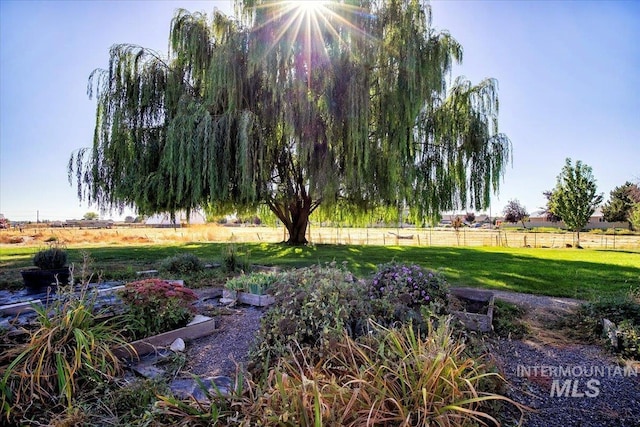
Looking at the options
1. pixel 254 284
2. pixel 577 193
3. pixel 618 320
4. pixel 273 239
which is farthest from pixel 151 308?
pixel 577 193

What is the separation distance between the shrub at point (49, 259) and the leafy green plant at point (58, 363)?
3.13 meters

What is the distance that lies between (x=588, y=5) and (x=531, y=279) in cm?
489

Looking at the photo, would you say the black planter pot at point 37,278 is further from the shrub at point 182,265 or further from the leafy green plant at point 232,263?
the leafy green plant at point 232,263

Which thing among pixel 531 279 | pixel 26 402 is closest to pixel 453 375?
pixel 26 402

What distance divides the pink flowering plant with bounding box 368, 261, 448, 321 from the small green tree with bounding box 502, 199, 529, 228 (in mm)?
40992

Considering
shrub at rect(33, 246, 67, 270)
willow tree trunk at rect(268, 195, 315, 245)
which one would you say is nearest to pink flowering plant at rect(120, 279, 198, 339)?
shrub at rect(33, 246, 67, 270)

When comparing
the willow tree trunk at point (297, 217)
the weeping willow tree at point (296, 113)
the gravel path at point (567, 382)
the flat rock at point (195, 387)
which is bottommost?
the gravel path at point (567, 382)

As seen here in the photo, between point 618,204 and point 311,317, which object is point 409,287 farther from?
point 618,204

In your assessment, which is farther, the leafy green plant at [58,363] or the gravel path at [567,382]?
the leafy green plant at [58,363]

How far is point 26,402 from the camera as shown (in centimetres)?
221

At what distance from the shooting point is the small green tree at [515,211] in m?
39.0

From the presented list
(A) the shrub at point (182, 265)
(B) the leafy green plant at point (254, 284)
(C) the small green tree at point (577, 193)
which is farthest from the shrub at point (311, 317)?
(C) the small green tree at point (577, 193)

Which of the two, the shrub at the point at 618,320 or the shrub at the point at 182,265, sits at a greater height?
the shrub at the point at 182,265

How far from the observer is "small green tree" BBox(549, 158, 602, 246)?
16.2 m
